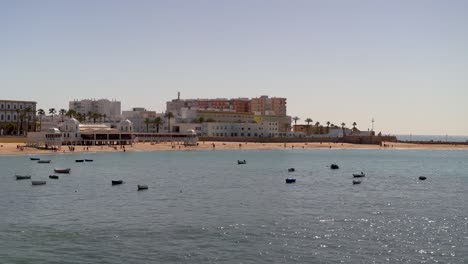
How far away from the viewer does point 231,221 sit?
52250 millimetres

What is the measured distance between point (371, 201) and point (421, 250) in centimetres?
2621

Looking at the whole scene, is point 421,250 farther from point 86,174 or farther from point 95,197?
point 86,174

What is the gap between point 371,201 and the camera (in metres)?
67.9

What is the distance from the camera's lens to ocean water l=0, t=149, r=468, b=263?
132 ft

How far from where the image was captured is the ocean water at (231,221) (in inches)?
1587

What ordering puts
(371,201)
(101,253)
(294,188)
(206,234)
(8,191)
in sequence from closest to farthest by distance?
(101,253) → (206,234) → (371,201) → (8,191) → (294,188)

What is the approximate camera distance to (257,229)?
4884cm

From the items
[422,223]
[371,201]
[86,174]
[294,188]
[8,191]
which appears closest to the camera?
[422,223]

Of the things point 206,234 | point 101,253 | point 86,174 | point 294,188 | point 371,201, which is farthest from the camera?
point 86,174

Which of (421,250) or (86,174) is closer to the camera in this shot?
(421,250)

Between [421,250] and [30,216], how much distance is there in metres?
33.9

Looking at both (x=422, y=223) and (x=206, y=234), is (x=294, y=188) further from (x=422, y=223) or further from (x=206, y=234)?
(x=206, y=234)

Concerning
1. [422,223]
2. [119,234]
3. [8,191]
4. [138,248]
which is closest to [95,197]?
[8,191]

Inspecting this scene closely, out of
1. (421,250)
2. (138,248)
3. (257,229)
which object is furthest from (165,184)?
(421,250)
